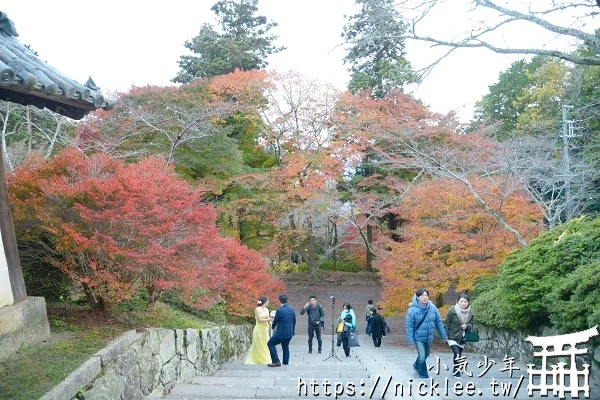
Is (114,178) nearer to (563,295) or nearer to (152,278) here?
(152,278)

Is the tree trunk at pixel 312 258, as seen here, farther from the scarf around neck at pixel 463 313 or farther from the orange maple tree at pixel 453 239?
the scarf around neck at pixel 463 313

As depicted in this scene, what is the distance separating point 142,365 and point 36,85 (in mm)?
3317

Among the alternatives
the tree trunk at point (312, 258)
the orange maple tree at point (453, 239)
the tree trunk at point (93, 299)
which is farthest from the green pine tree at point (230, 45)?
the tree trunk at point (93, 299)

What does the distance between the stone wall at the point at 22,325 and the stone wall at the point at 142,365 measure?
0.85 metres

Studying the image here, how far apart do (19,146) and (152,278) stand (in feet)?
41.3

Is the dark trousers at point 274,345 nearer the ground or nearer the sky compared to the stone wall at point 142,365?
nearer the ground

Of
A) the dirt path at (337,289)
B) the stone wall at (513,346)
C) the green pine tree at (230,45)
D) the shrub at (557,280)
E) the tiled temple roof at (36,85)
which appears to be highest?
the green pine tree at (230,45)

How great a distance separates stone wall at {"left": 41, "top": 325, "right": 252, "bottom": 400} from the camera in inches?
177

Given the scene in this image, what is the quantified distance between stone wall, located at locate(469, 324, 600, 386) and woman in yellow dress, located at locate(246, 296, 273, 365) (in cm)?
479

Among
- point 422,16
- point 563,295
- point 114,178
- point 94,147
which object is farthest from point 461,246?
point 94,147

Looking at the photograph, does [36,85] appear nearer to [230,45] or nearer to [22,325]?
[22,325]

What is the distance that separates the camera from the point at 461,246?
14422 millimetres

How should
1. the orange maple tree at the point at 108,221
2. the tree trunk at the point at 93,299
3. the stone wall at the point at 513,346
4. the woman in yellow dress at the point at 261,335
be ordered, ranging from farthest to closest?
the woman in yellow dress at the point at 261,335, the tree trunk at the point at 93,299, the orange maple tree at the point at 108,221, the stone wall at the point at 513,346

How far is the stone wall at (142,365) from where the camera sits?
4.50 meters
